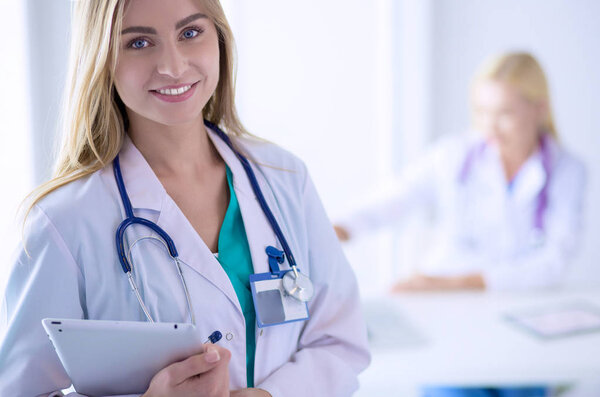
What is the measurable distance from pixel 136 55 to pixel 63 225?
0.30m

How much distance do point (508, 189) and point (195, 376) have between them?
5.95 ft

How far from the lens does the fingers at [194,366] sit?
833 mm

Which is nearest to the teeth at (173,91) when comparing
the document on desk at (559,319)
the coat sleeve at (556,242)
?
the document on desk at (559,319)

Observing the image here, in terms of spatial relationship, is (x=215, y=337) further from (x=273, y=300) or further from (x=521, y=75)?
(x=521, y=75)

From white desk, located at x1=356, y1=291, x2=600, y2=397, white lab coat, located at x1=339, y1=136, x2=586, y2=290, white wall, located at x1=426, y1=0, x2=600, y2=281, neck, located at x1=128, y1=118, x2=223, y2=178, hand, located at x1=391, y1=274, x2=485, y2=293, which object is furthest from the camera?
white wall, located at x1=426, y1=0, x2=600, y2=281

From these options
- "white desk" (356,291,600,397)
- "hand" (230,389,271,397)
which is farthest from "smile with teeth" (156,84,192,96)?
A: "white desk" (356,291,600,397)

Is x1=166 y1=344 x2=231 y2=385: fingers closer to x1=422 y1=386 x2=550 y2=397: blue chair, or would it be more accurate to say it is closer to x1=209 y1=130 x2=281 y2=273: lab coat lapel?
x1=209 y1=130 x2=281 y2=273: lab coat lapel

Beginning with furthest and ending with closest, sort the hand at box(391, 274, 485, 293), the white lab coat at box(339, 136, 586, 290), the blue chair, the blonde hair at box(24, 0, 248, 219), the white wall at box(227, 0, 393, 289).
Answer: the white wall at box(227, 0, 393, 289)
the white lab coat at box(339, 136, 586, 290)
the hand at box(391, 274, 485, 293)
the blue chair
the blonde hair at box(24, 0, 248, 219)

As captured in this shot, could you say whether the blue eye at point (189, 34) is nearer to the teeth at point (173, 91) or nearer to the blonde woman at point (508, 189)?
the teeth at point (173, 91)

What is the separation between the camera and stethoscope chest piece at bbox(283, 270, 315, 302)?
1.00 meters

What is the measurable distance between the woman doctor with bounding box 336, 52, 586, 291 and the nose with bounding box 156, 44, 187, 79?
1404 mm

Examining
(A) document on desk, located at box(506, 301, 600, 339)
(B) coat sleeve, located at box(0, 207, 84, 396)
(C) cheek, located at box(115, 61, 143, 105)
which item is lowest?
(A) document on desk, located at box(506, 301, 600, 339)

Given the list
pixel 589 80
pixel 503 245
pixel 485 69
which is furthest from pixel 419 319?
pixel 589 80

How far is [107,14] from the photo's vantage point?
2.98ft
